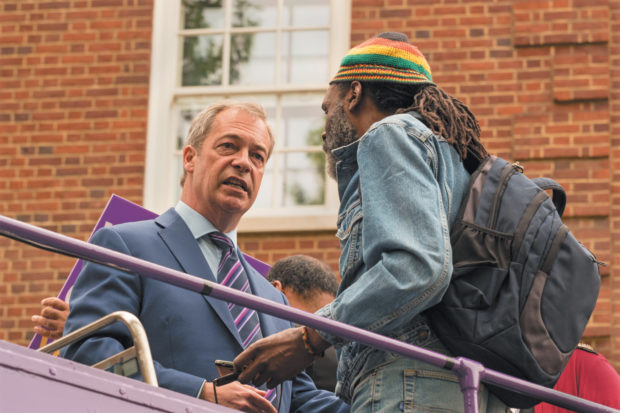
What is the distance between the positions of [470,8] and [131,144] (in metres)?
2.90

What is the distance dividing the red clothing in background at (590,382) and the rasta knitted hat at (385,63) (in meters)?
1.91

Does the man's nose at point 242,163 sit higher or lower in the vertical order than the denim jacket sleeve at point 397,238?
higher

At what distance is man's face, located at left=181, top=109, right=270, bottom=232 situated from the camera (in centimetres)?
420

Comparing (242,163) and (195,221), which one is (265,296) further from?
(242,163)

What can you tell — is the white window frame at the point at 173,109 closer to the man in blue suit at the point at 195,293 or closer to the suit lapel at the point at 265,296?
the man in blue suit at the point at 195,293

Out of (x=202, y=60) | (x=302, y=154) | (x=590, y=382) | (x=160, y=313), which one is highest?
(x=202, y=60)

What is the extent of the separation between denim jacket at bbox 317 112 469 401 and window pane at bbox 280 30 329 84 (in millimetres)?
5416

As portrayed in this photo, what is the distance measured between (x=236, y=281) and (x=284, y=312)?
1.15m

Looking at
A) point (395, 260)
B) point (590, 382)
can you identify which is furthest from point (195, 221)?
point (590, 382)

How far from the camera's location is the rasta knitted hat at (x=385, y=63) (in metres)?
3.31

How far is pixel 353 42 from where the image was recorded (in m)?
8.27

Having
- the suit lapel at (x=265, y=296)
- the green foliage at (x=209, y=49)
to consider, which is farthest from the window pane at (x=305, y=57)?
the suit lapel at (x=265, y=296)

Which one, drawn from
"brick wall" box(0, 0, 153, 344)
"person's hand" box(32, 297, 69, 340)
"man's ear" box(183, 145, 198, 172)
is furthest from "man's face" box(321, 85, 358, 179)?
"brick wall" box(0, 0, 153, 344)

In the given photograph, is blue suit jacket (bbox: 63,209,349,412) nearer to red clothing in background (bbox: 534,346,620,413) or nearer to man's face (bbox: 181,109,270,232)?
man's face (bbox: 181,109,270,232)
